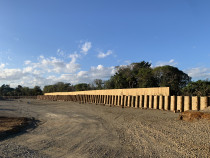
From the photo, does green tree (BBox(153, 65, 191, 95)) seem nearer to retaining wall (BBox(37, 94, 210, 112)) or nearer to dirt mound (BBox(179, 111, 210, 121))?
retaining wall (BBox(37, 94, 210, 112))

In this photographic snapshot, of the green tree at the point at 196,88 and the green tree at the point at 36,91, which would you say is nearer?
the green tree at the point at 196,88

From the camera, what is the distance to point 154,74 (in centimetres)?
3762

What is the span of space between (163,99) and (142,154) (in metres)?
12.1

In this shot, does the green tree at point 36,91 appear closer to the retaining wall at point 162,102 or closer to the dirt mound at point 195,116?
the retaining wall at point 162,102

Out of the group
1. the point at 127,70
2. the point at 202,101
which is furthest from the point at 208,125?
the point at 127,70

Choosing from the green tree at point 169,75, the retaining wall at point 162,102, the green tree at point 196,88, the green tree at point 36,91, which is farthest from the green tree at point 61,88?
the green tree at point 196,88

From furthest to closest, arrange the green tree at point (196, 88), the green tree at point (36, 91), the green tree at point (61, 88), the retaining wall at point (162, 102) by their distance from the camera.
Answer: the green tree at point (36, 91)
the green tree at point (61, 88)
the green tree at point (196, 88)
the retaining wall at point (162, 102)

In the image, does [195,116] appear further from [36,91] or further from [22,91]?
[22,91]

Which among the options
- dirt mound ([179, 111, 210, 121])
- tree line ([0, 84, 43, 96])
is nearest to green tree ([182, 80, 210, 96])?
dirt mound ([179, 111, 210, 121])

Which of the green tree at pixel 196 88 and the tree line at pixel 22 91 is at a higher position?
the green tree at pixel 196 88

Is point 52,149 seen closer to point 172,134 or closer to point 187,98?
point 172,134

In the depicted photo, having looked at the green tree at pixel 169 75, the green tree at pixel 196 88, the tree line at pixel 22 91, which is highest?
the green tree at pixel 169 75

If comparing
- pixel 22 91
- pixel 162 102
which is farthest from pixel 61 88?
pixel 162 102

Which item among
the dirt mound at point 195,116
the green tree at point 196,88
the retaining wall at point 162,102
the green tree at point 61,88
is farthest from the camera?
the green tree at point 61,88
